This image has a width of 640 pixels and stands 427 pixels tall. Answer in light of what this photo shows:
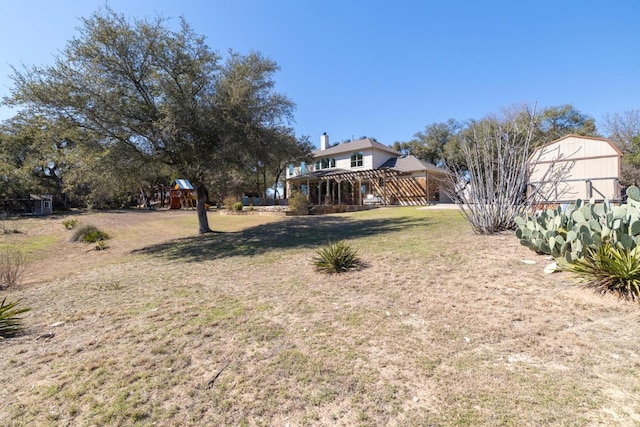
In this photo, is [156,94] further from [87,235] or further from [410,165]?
[410,165]

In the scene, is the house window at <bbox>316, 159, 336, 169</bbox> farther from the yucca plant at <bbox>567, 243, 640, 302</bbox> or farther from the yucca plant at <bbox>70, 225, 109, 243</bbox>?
the yucca plant at <bbox>567, 243, 640, 302</bbox>

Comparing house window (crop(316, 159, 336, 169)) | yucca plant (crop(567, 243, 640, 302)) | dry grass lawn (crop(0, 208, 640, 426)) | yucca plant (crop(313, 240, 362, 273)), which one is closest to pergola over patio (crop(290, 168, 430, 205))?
house window (crop(316, 159, 336, 169))

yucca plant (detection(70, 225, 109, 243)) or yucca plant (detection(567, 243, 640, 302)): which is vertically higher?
yucca plant (detection(567, 243, 640, 302))

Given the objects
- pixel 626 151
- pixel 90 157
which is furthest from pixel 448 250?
pixel 626 151

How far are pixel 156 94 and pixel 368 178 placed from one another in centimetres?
1902

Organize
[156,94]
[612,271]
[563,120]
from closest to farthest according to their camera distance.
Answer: [612,271] < [156,94] < [563,120]

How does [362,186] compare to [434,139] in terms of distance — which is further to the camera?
[434,139]

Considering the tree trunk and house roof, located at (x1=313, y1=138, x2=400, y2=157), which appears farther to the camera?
house roof, located at (x1=313, y1=138, x2=400, y2=157)

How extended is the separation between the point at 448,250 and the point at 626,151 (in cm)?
3665

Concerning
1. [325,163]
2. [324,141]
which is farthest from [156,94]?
[324,141]

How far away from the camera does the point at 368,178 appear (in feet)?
90.0

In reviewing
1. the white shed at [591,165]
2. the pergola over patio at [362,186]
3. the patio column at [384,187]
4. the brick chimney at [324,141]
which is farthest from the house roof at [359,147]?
the white shed at [591,165]

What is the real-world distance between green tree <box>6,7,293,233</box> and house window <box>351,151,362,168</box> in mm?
17424

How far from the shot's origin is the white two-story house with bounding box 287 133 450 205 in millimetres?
25969
